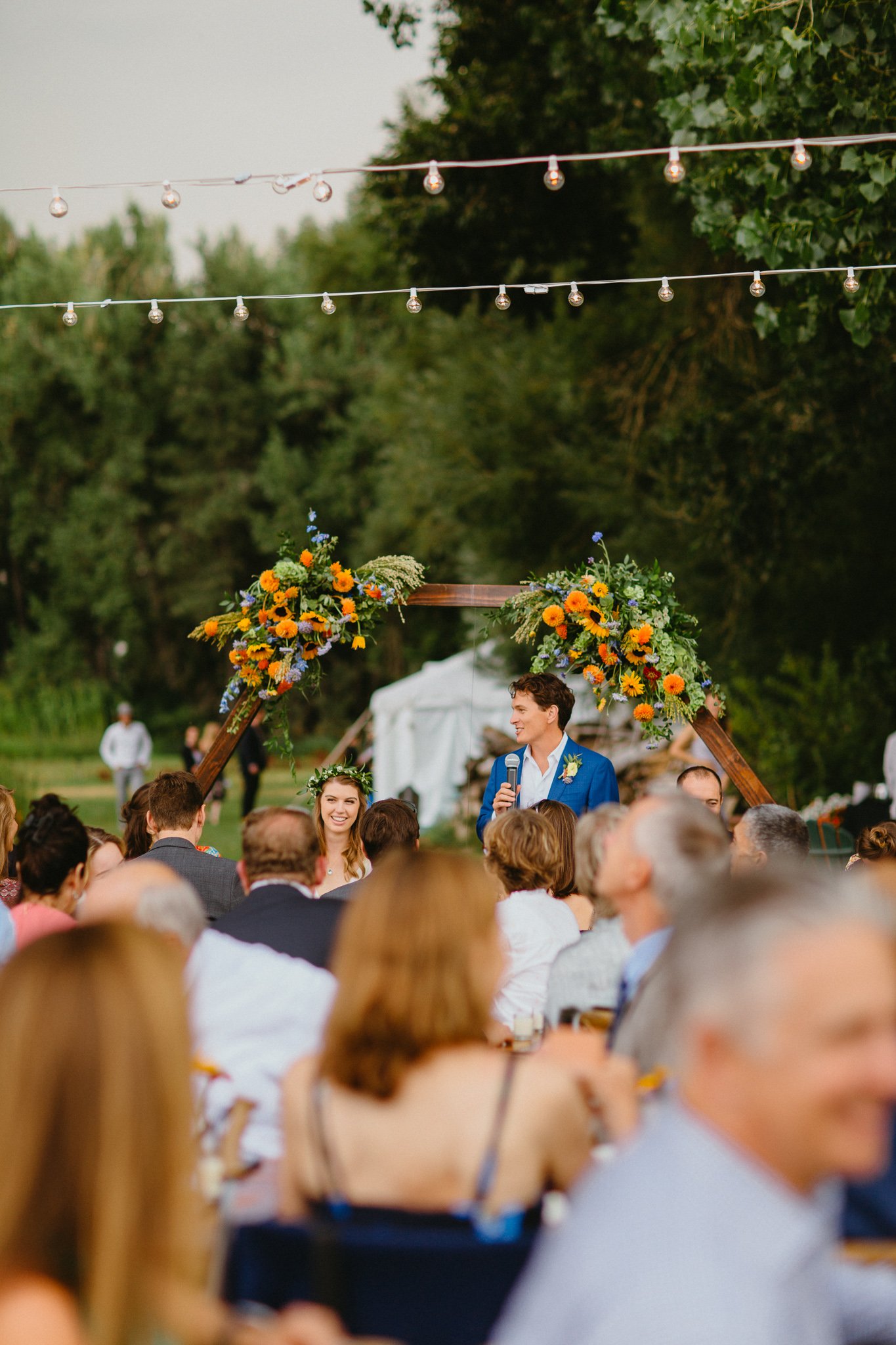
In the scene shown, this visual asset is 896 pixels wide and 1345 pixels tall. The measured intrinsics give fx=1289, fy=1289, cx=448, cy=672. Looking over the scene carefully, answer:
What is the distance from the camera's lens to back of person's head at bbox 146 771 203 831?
4.97 metres

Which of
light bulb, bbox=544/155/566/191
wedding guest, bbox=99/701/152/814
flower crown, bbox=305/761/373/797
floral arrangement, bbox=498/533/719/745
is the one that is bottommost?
wedding guest, bbox=99/701/152/814

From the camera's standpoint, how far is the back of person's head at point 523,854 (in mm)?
4117

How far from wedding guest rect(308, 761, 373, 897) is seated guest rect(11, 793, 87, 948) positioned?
160 centimetres

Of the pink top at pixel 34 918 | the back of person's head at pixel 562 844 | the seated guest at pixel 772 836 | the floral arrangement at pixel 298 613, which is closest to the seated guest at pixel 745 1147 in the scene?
the pink top at pixel 34 918

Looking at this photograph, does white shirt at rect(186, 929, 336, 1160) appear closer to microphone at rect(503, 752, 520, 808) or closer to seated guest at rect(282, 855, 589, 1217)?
seated guest at rect(282, 855, 589, 1217)

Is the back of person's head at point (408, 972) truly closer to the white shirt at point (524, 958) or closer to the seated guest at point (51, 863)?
the white shirt at point (524, 958)

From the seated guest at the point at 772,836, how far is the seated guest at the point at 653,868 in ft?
6.86

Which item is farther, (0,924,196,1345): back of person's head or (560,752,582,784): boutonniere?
(560,752,582,784): boutonniere

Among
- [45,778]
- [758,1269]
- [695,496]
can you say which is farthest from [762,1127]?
[45,778]

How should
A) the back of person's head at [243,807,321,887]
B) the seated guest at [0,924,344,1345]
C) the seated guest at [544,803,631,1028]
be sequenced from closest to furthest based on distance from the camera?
the seated guest at [0,924,344,1345] → the seated guest at [544,803,631,1028] → the back of person's head at [243,807,321,887]

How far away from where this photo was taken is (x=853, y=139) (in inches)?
223

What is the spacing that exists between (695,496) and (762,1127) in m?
10.8

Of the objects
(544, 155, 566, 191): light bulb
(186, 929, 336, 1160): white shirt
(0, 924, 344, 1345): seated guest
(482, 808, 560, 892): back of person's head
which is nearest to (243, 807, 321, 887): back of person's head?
(186, 929, 336, 1160): white shirt

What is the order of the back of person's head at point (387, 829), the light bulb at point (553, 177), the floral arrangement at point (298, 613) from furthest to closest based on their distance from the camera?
the floral arrangement at point (298, 613), the light bulb at point (553, 177), the back of person's head at point (387, 829)
